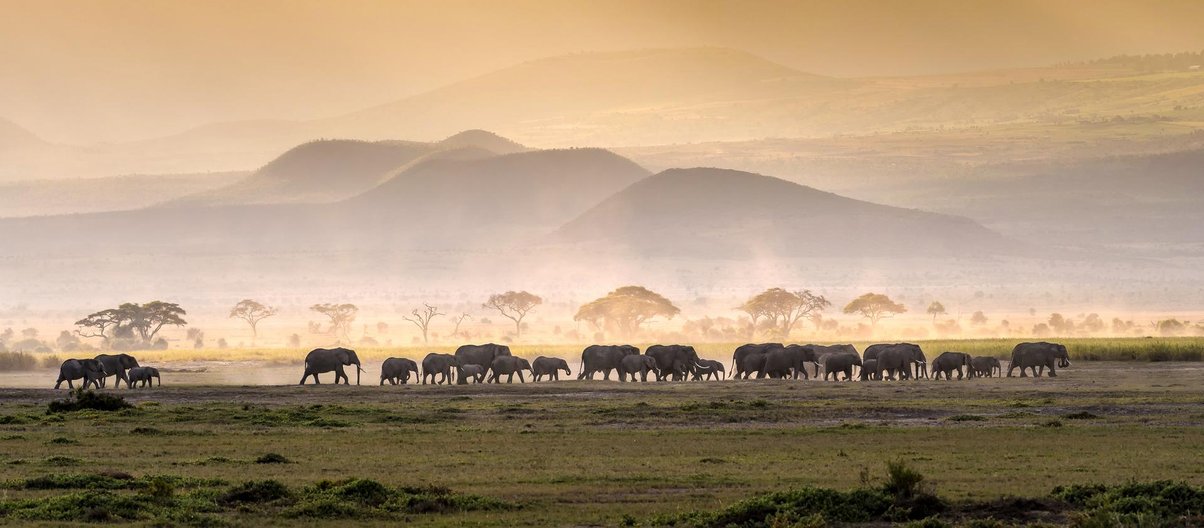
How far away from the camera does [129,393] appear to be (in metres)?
54.0

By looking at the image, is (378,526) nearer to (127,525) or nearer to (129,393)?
(127,525)

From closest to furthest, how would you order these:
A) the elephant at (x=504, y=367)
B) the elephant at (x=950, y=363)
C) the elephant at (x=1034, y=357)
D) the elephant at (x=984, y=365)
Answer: the elephant at (x=950, y=363)
the elephant at (x=1034, y=357)
the elephant at (x=504, y=367)
the elephant at (x=984, y=365)

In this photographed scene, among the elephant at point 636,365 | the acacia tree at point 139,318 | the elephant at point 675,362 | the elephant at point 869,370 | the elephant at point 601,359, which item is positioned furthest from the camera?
the acacia tree at point 139,318

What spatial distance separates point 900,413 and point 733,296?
15518cm

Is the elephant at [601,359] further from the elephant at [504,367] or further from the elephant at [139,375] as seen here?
the elephant at [139,375]

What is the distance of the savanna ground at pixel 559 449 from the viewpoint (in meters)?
24.1

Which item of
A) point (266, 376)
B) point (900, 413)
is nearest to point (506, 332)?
point (266, 376)

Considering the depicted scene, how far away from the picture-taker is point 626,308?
127 meters

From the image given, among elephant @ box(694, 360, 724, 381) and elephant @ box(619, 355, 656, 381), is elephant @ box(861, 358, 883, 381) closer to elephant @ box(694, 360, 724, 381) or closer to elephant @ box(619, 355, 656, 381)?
elephant @ box(694, 360, 724, 381)

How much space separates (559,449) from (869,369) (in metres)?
32.9

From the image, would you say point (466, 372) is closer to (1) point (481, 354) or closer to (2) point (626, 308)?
(1) point (481, 354)

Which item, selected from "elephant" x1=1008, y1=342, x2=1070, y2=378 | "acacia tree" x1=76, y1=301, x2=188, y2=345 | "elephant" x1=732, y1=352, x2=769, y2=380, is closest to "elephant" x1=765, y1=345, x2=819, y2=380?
"elephant" x1=732, y1=352, x2=769, y2=380

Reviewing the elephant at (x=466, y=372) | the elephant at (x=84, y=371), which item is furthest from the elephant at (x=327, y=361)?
the elephant at (x=84, y=371)

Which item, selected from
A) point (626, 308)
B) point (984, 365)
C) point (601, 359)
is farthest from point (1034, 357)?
point (626, 308)
